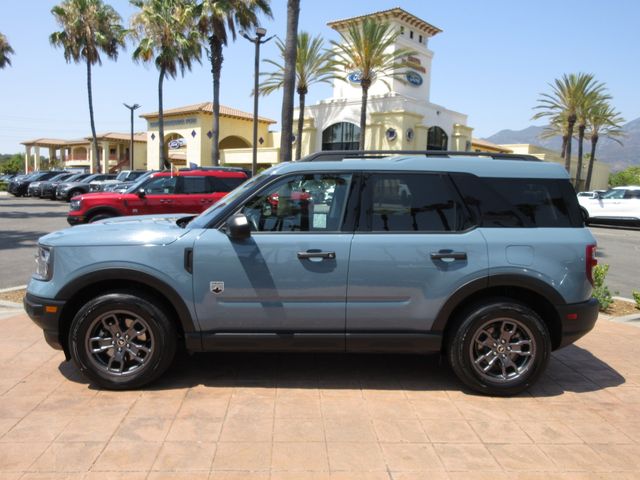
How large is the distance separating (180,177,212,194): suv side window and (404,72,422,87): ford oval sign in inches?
1048

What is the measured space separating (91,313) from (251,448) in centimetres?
168

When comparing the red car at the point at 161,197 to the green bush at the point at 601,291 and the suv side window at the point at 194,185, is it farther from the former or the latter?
the green bush at the point at 601,291

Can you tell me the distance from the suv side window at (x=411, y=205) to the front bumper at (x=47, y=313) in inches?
98.0


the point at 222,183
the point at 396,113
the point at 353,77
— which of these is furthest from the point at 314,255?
the point at 353,77

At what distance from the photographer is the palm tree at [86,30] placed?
3575cm

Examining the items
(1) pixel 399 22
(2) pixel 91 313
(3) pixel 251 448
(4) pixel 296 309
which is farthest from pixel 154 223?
(1) pixel 399 22

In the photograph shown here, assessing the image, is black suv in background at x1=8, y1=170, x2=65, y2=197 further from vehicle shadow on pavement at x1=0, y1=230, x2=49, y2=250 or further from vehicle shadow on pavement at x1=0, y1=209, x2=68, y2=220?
vehicle shadow on pavement at x1=0, y1=230, x2=49, y2=250

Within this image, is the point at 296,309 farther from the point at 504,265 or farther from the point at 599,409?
the point at 599,409

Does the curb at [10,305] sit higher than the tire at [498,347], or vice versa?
the tire at [498,347]

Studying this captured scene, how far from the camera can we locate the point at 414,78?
3766cm

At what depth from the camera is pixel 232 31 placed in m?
28.4

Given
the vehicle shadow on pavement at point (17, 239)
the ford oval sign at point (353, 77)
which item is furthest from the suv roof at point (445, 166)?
the ford oval sign at point (353, 77)

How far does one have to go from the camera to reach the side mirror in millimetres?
3932

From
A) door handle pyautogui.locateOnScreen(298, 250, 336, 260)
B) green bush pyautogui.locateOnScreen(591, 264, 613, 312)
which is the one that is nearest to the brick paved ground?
door handle pyautogui.locateOnScreen(298, 250, 336, 260)
